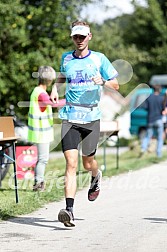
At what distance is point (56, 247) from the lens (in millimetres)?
6863

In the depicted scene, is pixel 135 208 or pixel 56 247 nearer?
pixel 56 247

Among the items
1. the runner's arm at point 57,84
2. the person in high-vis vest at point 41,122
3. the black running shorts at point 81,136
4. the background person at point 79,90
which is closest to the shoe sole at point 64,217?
the background person at point 79,90

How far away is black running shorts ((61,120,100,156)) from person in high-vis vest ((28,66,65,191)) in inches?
105

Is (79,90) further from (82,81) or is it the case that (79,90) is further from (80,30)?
(80,30)

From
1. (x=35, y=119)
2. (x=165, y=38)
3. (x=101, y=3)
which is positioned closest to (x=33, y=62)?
(x=101, y=3)

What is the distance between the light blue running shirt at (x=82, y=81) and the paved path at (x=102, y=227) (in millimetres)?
1203

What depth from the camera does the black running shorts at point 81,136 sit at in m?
8.18

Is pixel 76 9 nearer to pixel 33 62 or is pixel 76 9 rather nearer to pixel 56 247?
pixel 33 62

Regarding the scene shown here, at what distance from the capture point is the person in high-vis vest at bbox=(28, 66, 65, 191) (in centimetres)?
1117

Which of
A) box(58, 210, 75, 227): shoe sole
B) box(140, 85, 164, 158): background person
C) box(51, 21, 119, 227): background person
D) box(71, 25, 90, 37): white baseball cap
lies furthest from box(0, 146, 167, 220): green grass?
box(140, 85, 164, 158): background person

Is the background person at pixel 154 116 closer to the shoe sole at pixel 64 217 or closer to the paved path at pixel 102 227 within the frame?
the paved path at pixel 102 227

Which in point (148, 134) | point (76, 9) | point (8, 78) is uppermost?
point (76, 9)

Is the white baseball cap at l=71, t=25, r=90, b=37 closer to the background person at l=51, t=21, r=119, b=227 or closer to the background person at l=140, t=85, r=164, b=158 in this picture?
the background person at l=51, t=21, r=119, b=227

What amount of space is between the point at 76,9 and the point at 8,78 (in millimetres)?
2710
